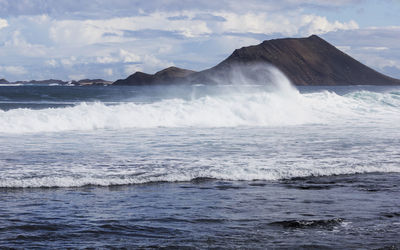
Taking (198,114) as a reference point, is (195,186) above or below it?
below

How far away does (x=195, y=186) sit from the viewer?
10.2 m

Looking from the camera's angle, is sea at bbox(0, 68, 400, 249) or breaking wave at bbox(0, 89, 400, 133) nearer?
sea at bbox(0, 68, 400, 249)

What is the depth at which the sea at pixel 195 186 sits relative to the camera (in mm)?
6797

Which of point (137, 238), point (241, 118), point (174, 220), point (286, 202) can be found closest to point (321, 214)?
point (286, 202)

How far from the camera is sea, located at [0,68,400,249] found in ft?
22.3

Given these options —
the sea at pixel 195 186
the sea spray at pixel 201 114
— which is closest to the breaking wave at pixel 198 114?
the sea spray at pixel 201 114

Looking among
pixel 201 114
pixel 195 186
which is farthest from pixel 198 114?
pixel 195 186

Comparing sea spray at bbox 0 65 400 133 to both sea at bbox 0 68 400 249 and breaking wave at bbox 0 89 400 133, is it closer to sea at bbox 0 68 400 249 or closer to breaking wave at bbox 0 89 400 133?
breaking wave at bbox 0 89 400 133

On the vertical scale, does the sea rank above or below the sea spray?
below

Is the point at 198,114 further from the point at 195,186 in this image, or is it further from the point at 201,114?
the point at 195,186

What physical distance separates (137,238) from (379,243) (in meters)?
3.20

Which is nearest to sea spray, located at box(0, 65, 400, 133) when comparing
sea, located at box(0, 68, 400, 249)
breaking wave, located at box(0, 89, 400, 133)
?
breaking wave, located at box(0, 89, 400, 133)

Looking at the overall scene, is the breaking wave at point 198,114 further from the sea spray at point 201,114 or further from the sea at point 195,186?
the sea at point 195,186

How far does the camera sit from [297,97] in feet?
106
